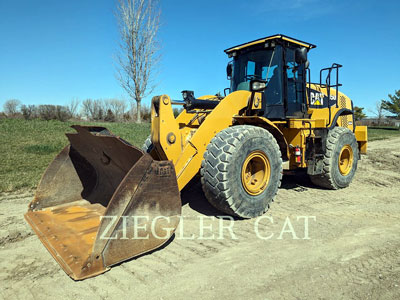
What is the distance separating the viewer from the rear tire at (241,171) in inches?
149

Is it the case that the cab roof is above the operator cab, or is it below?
above

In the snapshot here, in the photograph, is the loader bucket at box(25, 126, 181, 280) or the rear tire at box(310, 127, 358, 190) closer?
the loader bucket at box(25, 126, 181, 280)

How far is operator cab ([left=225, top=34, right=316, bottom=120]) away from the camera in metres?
5.14

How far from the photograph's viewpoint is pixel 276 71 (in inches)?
203

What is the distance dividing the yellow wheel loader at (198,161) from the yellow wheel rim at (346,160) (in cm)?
2

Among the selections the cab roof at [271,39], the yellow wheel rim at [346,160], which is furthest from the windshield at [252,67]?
the yellow wheel rim at [346,160]

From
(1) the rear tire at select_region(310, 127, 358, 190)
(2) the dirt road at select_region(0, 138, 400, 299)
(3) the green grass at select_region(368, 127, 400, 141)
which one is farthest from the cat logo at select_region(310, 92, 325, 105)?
(3) the green grass at select_region(368, 127, 400, 141)

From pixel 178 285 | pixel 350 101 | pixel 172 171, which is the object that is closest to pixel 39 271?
pixel 178 285

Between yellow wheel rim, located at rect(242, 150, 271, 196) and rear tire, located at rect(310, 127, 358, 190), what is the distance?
1955mm

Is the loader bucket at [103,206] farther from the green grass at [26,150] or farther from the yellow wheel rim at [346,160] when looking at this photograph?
the yellow wheel rim at [346,160]

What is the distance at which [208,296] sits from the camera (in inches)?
96.6

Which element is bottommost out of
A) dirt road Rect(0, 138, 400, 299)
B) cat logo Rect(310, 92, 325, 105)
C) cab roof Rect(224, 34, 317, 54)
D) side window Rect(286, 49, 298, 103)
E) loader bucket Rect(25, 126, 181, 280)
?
dirt road Rect(0, 138, 400, 299)

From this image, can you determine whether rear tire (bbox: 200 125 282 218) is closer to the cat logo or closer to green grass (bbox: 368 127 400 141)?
the cat logo

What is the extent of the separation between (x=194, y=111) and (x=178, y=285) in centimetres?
328
